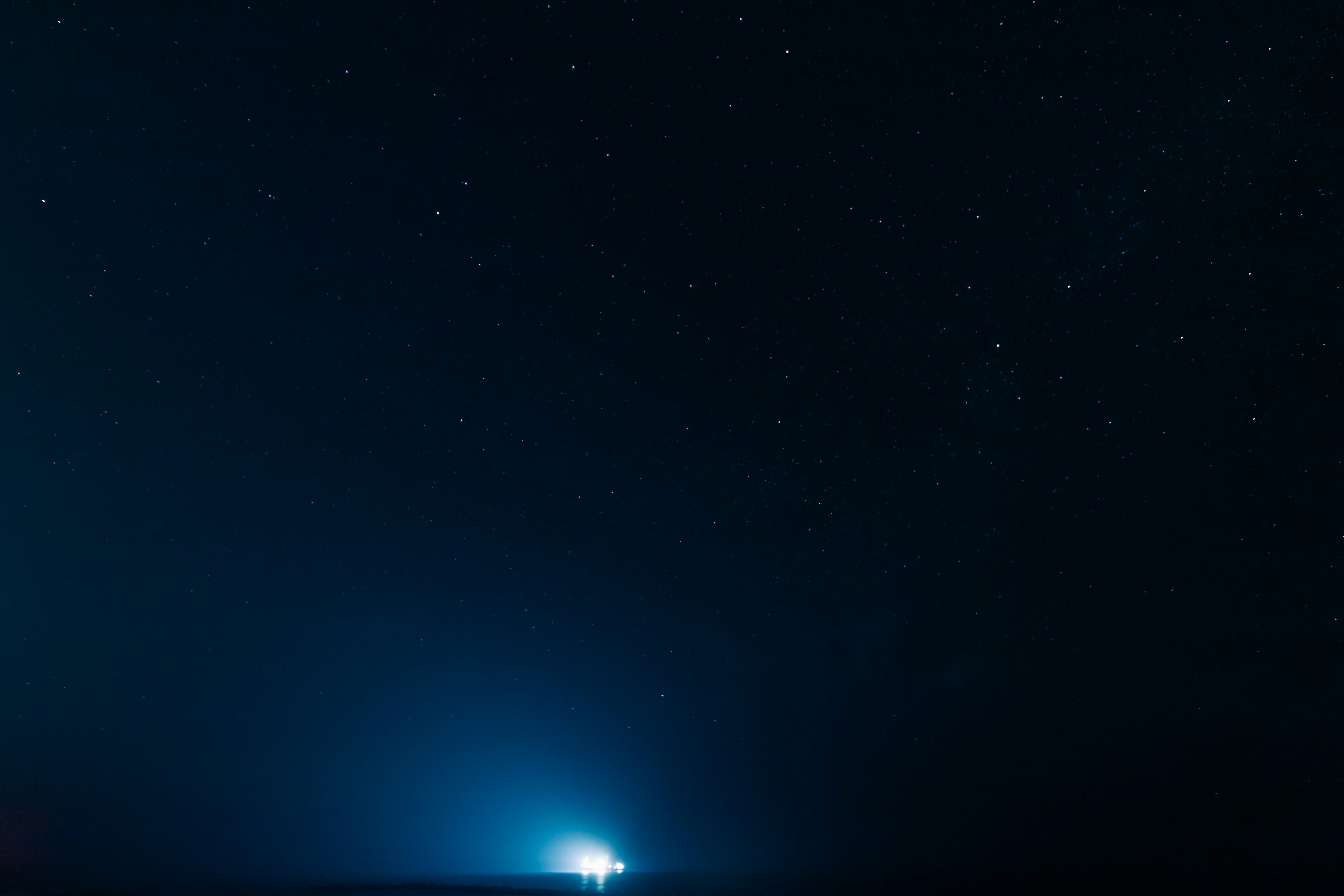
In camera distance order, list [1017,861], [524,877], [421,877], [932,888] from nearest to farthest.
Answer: [932,888], [421,877], [524,877], [1017,861]

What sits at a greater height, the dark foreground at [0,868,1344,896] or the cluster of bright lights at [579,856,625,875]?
the cluster of bright lights at [579,856,625,875]

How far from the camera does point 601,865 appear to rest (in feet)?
79.0

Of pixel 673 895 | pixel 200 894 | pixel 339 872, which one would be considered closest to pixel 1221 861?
pixel 673 895

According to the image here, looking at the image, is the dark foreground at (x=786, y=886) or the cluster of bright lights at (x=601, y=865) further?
the dark foreground at (x=786, y=886)

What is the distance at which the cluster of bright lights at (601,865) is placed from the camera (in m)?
23.4

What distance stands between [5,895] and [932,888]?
30.8 m

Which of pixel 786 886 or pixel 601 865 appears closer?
pixel 601 865

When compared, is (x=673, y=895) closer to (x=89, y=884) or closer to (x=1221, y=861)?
(x=89, y=884)

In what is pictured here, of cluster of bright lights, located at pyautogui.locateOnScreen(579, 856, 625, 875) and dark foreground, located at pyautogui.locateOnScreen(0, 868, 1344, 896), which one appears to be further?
dark foreground, located at pyautogui.locateOnScreen(0, 868, 1344, 896)

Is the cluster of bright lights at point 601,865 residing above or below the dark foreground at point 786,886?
above

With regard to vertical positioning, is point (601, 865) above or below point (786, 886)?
above

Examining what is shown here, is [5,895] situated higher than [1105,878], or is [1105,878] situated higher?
[5,895]

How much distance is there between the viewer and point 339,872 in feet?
78.3

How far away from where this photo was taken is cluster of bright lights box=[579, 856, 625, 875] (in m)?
23.4
